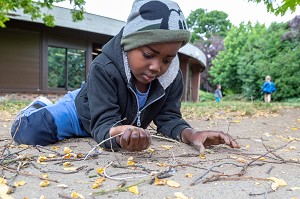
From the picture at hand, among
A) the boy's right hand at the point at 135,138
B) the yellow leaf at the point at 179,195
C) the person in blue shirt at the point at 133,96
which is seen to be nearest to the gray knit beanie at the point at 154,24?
the person in blue shirt at the point at 133,96

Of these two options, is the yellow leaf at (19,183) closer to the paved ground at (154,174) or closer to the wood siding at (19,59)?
the paved ground at (154,174)

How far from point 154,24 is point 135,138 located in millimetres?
715

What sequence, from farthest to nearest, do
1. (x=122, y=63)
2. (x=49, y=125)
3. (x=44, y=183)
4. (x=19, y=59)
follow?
(x=19, y=59) < (x=49, y=125) < (x=122, y=63) < (x=44, y=183)

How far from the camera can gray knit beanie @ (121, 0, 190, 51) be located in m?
1.91

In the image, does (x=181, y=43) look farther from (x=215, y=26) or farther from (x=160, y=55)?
(x=215, y=26)

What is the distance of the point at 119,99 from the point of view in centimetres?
218

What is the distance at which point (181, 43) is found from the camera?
208 centimetres

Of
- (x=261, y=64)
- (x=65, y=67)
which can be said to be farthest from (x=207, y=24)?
(x=65, y=67)

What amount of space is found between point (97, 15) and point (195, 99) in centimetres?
1241

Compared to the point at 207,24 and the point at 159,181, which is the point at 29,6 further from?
the point at 207,24

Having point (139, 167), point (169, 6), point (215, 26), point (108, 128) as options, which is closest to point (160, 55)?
point (169, 6)

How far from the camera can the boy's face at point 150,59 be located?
1.91 meters

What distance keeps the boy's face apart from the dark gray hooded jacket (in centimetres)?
11

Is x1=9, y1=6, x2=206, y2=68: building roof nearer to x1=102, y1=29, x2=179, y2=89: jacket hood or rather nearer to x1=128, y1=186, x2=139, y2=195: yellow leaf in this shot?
x1=102, y1=29, x2=179, y2=89: jacket hood
